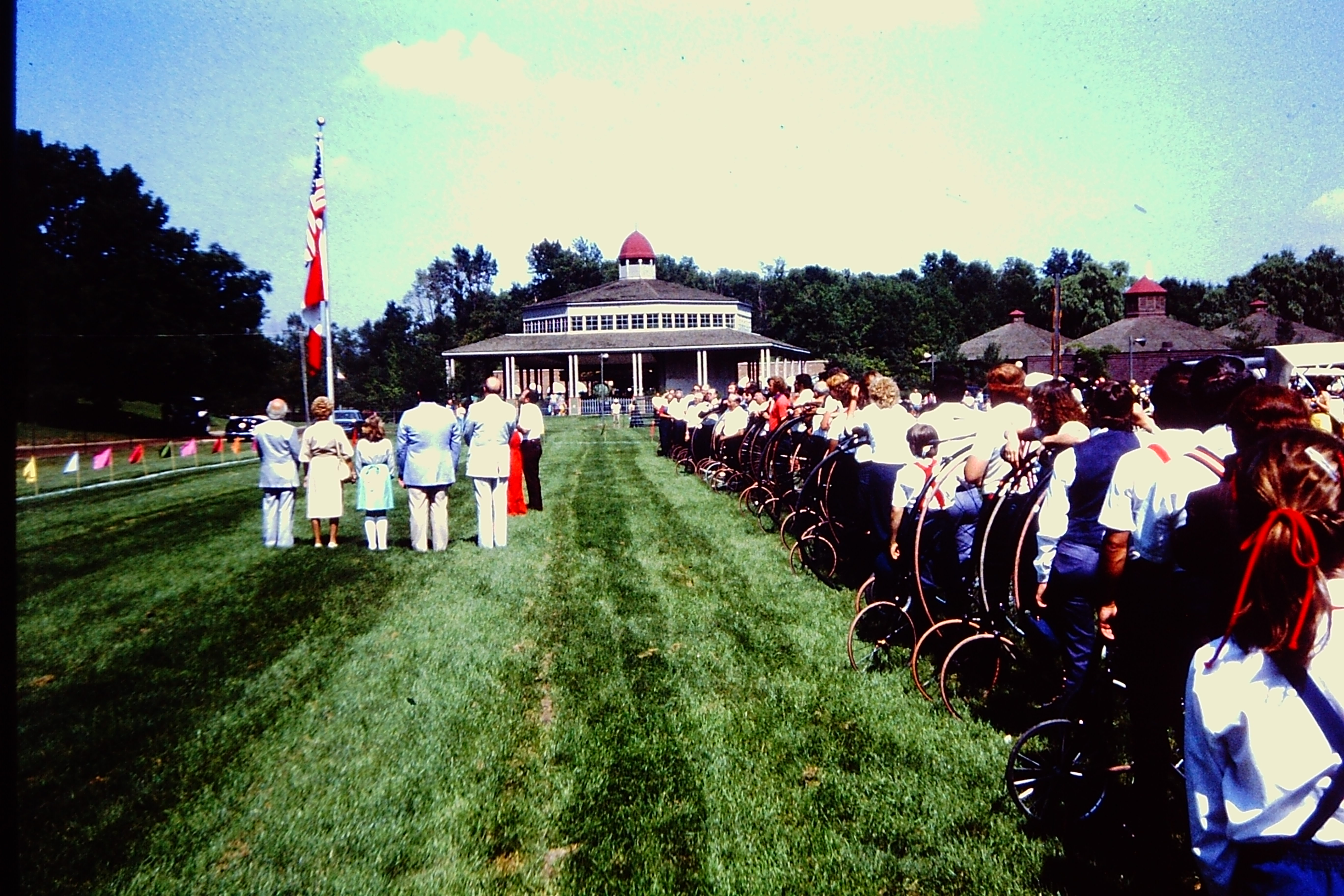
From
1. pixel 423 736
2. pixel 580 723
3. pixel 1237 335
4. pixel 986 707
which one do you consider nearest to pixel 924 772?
pixel 986 707

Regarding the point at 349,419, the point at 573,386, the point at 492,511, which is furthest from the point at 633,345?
the point at 492,511

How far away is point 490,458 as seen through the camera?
39.9 feet

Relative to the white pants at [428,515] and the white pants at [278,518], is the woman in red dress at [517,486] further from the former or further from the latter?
the white pants at [278,518]

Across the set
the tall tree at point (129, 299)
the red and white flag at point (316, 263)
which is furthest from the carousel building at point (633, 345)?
the red and white flag at point (316, 263)

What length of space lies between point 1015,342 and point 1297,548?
7947 centimetres

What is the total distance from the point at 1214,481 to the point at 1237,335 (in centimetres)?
7962

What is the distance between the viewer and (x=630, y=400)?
57.8 m

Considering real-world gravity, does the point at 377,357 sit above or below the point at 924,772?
above

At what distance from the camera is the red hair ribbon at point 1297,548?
2.06 meters

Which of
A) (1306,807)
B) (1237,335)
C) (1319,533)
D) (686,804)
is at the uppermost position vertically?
(1237,335)

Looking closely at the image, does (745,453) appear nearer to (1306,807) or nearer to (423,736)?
(423,736)

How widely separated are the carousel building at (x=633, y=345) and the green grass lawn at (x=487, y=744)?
170 feet

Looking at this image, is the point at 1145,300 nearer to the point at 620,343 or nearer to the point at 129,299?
the point at 620,343

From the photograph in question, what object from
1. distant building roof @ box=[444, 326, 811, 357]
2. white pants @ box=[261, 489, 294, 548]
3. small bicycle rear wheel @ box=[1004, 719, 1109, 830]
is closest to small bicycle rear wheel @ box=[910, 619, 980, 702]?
small bicycle rear wheel @ box=[1004, 719, 1109, 830]
